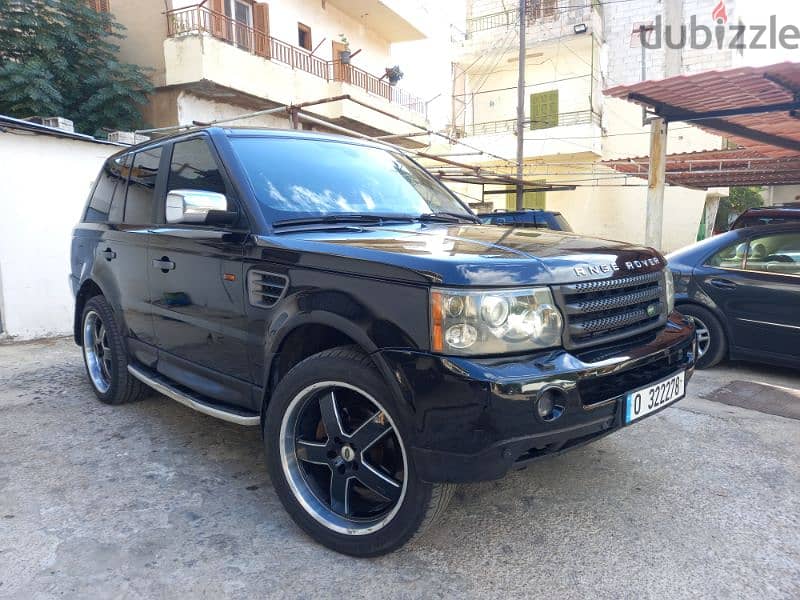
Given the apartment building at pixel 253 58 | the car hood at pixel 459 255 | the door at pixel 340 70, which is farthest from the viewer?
the door at pixel 340 70

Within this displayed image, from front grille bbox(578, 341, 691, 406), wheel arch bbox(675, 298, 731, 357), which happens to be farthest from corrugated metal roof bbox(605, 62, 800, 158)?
front grille bbox(578, 341, 691, 406)

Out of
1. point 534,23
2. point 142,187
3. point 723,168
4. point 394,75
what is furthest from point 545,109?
point 142,187

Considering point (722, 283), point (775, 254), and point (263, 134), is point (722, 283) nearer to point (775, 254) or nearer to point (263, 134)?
point (775, 254)

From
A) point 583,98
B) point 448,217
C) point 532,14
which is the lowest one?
point 448,217

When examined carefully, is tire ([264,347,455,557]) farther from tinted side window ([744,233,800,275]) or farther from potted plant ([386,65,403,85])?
potted plant ([386,65,403,85])

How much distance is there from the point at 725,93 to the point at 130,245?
7237 millimetres

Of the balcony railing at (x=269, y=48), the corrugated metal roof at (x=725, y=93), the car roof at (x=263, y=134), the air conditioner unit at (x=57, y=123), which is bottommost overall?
the car roof at (x=263, y=134)

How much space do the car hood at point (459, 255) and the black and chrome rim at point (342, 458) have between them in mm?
515

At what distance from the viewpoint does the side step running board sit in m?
2.73

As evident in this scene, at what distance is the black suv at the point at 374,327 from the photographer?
1983mm

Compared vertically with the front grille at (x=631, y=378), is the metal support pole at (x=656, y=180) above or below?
above

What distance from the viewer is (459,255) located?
2.13m

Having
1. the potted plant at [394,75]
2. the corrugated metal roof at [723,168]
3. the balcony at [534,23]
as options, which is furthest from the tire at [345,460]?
the balcony at [534,23]

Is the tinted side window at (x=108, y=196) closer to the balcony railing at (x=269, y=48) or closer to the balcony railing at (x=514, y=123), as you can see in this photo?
the balcony railing at (x=269, y=48)
